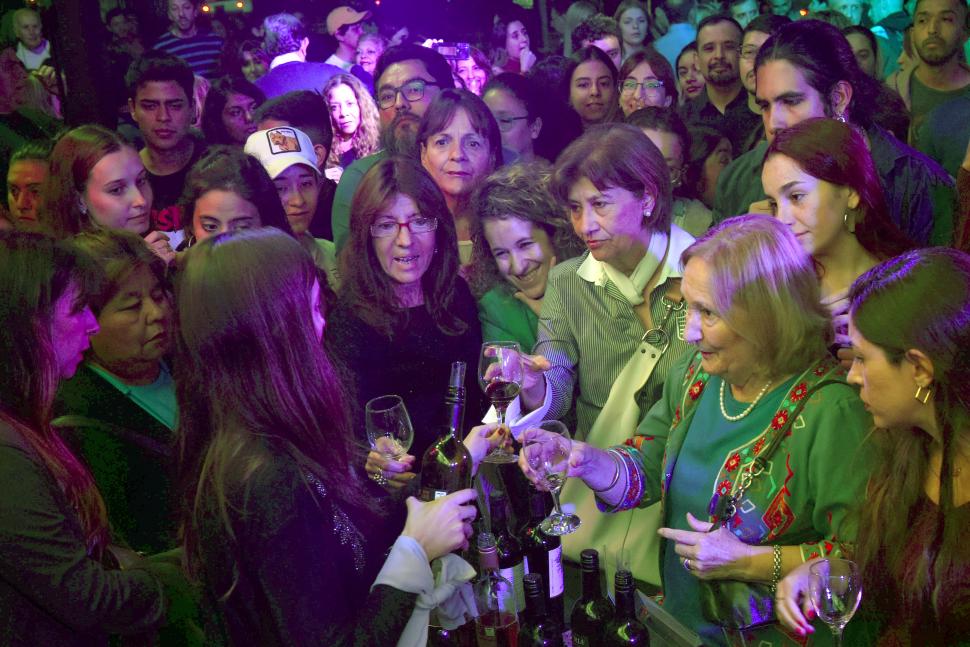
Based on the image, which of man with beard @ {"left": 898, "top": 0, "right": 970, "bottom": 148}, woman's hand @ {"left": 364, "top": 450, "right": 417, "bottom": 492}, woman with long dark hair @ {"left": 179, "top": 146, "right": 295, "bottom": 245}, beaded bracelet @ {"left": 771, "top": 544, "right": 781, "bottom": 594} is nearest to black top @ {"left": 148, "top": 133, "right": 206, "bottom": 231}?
woman with long dark hair @ {"left": 179, "top": 146, "right": 295, "bottom": 245}

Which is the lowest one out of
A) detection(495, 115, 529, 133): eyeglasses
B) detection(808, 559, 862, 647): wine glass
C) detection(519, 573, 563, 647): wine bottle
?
detection(519, 573, 563, 647): wine bottle

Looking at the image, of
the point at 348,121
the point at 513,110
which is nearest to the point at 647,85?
the point at 513,110

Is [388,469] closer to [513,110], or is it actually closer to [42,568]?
[42,568]

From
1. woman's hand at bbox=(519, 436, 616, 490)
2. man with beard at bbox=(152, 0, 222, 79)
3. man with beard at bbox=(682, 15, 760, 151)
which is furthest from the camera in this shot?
man with beard at bbox=(152, 0, 222, 79)

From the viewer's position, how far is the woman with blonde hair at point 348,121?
493 centimetres

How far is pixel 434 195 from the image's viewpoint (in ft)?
9.29

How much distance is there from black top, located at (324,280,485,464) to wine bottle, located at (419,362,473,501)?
23.3 inches

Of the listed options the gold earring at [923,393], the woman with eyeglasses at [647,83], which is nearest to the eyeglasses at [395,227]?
the gold earring at [923,393]

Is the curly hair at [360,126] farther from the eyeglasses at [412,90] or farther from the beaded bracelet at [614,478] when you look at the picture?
the beaded bracelet at [614,478]

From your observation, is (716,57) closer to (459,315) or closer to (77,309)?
(459,315)

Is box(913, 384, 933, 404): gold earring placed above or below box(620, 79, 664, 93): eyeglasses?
below

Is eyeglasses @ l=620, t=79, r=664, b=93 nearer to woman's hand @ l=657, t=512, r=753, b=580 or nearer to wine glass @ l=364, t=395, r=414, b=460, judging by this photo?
wine glass @ l=364, t=395, r=414, b=460

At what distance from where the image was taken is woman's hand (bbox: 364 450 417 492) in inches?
82.5

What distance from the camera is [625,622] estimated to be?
176 cm
